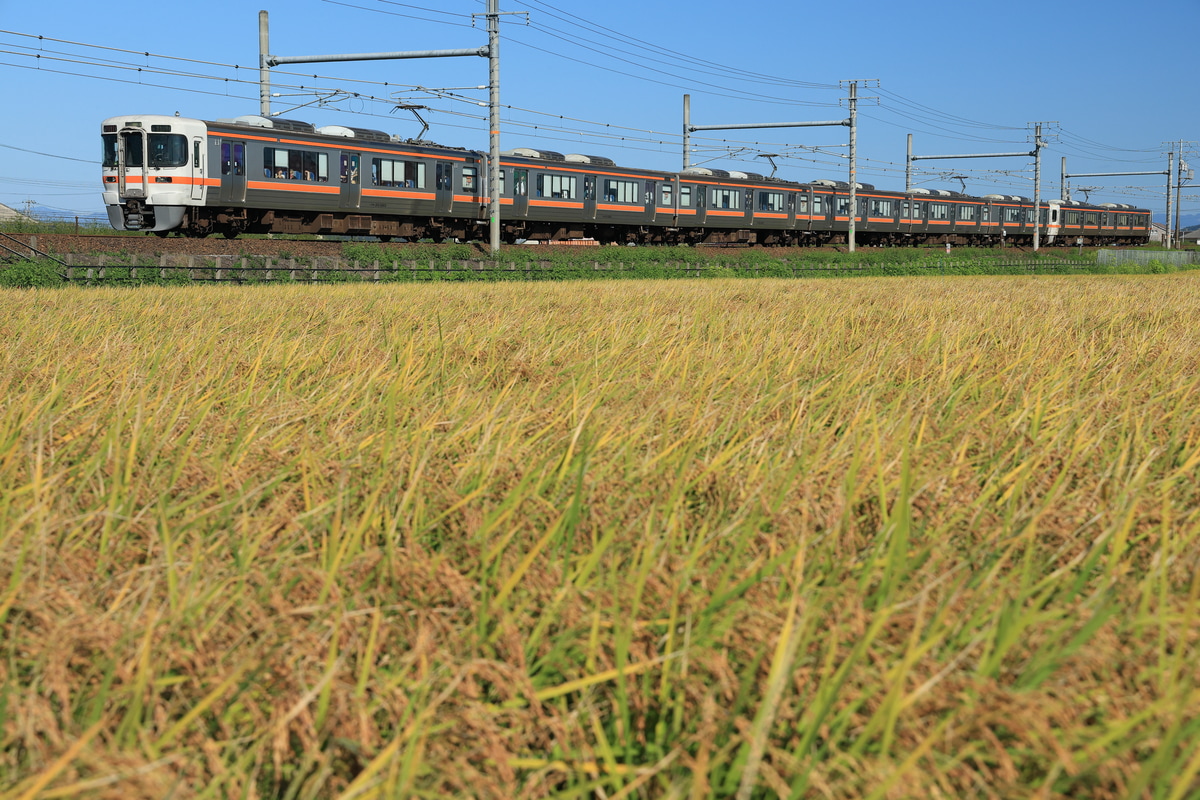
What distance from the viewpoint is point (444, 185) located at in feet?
98.0

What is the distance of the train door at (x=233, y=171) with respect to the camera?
24.4 metres

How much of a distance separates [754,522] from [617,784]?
3.41ft

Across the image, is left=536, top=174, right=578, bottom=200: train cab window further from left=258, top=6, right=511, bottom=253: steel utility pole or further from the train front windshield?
the train front windshield

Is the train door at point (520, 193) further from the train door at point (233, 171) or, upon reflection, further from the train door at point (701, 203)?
the train door at point (233, 171)

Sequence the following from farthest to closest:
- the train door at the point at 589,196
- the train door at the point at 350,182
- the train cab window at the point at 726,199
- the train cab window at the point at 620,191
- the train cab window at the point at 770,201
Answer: the train cab window at the point at 770,201 < the train cab window at the point at 726,199 < the train cab window at the point at 620,191 < the train door at the point at 589,196 < the train door at the point at 350,182

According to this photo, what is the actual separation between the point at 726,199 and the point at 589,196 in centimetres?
778

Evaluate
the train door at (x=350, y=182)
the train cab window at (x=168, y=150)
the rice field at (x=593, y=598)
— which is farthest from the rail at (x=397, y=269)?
the rice field at (x=593, y=598)

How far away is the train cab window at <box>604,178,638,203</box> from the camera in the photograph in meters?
35.6

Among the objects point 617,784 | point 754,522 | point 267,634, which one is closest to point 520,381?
point 754,522

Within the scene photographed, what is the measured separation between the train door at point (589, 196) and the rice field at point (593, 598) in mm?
31062

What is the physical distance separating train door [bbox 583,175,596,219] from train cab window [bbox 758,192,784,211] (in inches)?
379

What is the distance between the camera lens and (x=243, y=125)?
24781mm

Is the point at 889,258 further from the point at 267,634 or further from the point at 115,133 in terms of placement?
the point at 267,634

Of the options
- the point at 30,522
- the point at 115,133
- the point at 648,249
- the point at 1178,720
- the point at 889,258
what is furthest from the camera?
the point at 889,258
